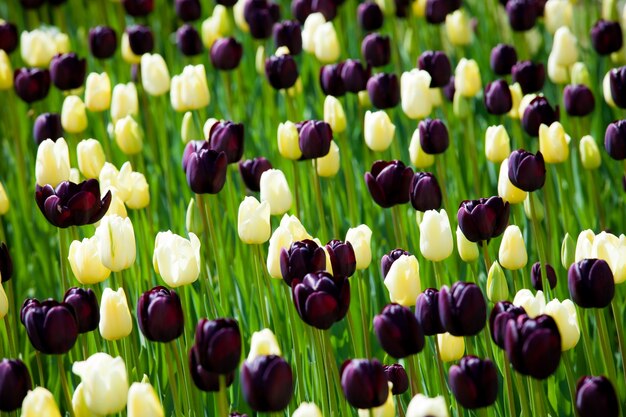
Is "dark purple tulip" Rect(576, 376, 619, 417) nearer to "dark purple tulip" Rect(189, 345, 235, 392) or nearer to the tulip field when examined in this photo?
the tulip field

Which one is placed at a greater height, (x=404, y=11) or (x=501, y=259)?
(x=404, y=11)

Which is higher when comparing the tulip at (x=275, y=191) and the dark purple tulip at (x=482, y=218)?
the tulip at (x=275, y=191)

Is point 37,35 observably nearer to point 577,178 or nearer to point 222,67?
point 222,67

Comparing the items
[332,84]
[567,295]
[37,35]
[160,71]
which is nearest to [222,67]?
[160,71]

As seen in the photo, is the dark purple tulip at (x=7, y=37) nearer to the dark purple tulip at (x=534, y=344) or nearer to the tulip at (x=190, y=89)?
the tulip at (x=190, y=89)

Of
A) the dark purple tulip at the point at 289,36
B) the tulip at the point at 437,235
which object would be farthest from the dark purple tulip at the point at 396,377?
the dark purple tulip at the point at 289,36

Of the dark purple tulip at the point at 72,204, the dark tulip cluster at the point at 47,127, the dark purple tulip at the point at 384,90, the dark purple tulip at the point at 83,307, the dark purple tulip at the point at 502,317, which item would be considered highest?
the dark tulip cluster at the point at 47,127

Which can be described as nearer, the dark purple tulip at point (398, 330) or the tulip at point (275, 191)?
the dark purple tulip at point (398, 330)
